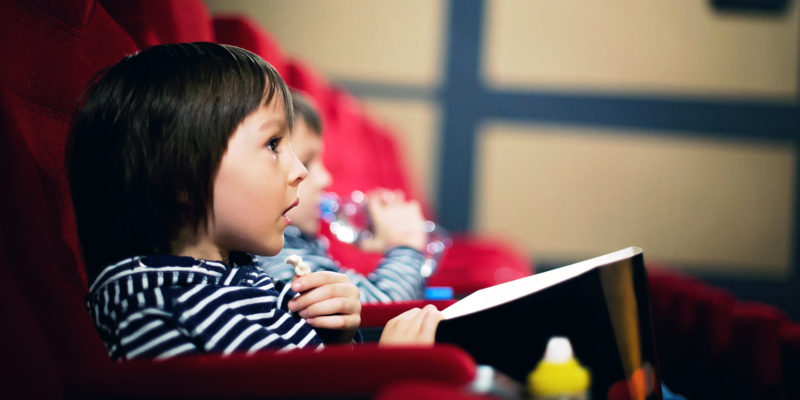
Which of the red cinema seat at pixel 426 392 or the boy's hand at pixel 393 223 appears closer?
the red cinema seat at pixel 426 392

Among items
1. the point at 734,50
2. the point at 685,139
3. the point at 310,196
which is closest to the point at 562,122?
the point at 685,139

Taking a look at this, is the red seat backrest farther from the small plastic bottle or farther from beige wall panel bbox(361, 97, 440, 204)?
beige wall panel bbox(361, 97, 440, 204)

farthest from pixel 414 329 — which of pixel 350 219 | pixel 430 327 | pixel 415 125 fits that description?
pixel 415 125

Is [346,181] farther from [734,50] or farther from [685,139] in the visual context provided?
[734,50]

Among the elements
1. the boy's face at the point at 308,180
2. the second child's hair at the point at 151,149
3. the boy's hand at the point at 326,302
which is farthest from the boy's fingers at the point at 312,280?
the boy's face at the point at 308,180

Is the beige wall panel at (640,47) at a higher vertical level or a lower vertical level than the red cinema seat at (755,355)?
higher

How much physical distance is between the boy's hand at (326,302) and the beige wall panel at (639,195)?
247 centimetres

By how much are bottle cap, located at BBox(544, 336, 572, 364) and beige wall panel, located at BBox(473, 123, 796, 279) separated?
261 centimetres

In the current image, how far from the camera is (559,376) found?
44cm

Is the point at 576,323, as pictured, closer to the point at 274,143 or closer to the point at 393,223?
the point at 274,143

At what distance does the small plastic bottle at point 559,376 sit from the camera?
1.43 ft

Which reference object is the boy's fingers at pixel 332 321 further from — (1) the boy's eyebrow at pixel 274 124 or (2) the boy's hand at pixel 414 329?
(1) the boy's eyebrow at pixel 274 124

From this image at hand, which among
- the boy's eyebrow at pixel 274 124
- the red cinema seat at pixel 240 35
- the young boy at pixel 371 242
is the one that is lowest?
the young boy at pixel 371 242

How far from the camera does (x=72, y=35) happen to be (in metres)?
0.66
